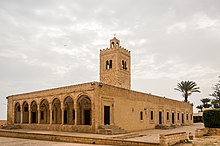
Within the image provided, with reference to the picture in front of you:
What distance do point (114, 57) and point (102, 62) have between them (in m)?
2.21

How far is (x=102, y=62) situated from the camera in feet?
115

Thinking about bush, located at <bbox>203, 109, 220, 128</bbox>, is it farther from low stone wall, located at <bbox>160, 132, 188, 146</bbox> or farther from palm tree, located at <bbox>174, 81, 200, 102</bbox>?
palm tree, located at <bbox>174, 81, 200, 102</bbox>

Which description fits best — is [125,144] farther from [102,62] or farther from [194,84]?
[194,84]

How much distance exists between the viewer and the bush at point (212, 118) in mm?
18516

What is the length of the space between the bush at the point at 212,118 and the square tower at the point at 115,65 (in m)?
15.7

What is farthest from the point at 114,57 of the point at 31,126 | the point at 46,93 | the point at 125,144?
the point at 125,144

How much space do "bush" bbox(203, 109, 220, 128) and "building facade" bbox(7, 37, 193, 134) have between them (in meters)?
6.73

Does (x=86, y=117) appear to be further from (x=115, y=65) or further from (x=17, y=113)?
(x=17, y=113)

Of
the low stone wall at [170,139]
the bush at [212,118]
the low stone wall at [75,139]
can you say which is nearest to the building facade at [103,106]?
the low stone wall at [75,139]

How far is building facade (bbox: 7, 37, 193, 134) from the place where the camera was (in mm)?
20203

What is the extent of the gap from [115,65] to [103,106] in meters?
13.9

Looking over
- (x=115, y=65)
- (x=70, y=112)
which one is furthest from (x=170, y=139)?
(x=115, y=65)

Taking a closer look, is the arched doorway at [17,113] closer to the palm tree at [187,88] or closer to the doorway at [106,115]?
the doorway at [106,115]

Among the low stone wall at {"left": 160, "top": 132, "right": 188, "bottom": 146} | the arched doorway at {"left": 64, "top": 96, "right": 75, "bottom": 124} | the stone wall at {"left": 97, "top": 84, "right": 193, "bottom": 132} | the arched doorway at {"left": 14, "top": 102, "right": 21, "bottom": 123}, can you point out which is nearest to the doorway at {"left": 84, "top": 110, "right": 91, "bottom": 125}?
the arched doorway at {"left": 64, "top": 96, "right": 75, "bottom": 124}
